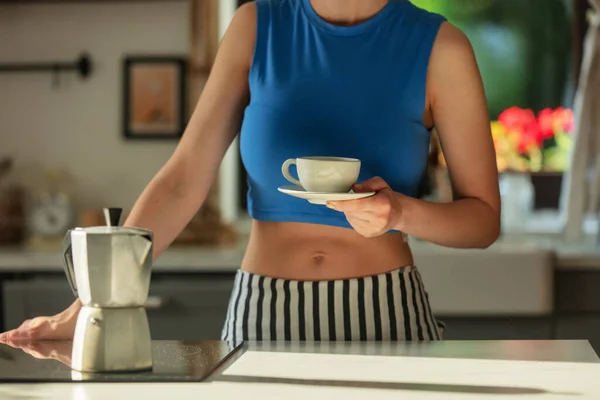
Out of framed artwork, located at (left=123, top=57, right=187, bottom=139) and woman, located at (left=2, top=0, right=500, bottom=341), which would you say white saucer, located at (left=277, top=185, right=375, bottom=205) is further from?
framed artwork, located at (left=123, top=57, right=187, bottom=139)

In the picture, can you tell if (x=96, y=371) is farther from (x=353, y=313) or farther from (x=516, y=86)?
(x=516, y=86)

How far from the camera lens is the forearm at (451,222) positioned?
134cm

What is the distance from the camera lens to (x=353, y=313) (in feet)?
4.56

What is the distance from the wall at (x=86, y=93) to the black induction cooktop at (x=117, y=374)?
6.49 ft

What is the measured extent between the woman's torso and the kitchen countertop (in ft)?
0.65

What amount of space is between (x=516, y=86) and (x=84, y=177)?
1.56m

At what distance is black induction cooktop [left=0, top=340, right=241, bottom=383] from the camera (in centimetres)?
105

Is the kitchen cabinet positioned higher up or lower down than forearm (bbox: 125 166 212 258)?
lower down

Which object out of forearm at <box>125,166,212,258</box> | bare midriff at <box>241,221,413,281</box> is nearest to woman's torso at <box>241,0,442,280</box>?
bare midriff at <box>241,221,413,281</box>

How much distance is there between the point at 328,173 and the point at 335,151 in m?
0.28

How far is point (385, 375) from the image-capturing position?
3.52 ft

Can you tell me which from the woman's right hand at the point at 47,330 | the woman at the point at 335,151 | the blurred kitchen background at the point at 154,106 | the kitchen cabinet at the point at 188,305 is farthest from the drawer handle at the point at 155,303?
the woman's right hand at the point at 47,330

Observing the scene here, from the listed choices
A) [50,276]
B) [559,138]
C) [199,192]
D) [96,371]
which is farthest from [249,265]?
[559,138]

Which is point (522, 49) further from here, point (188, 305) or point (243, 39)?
point (243, 39)
